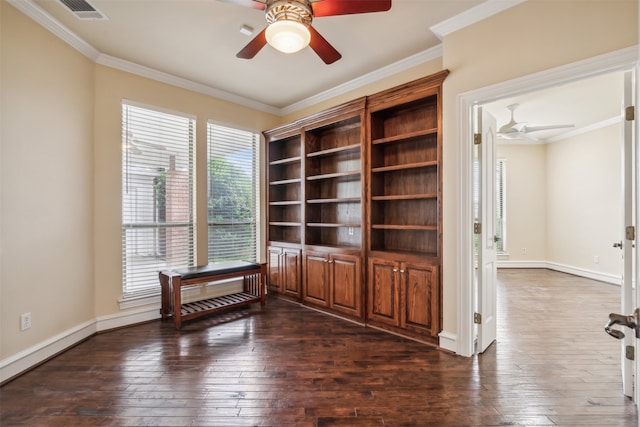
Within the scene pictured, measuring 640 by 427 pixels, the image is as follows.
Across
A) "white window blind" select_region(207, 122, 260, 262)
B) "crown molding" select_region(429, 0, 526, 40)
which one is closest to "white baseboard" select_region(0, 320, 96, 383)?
"white window blind" select_region(207, 122, 260, 262)

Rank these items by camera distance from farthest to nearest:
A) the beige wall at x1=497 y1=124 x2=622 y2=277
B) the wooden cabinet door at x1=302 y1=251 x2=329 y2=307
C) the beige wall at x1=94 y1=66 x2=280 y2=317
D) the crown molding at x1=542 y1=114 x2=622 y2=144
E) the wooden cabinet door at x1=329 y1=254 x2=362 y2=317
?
the beige wall at x1=497 y1=124 x2=622 y2=277 → the crown molding at x1=542 y1=114 x2=622 y2=144 → the wooden cabinet door at x1=302 y1=251 x2=329 y2=307 → the wooden cabinet door at x1=329 y1=254 x2=362 y2=317 → the beige wall at x1=94 y1=66 x2=280 y2=317

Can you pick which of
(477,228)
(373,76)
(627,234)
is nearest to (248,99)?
(373,76)

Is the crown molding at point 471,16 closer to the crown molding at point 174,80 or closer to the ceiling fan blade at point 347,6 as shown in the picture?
the ceiling fan blade at point 347,6

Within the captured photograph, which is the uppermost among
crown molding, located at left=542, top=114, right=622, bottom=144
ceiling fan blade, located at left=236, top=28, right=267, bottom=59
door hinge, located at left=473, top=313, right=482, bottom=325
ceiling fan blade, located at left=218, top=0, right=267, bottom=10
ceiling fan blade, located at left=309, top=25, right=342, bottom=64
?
crown molding, located at left=542, top=114, right=622, bottom=144

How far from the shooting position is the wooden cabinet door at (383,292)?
3.13 meters

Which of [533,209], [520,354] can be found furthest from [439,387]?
[533,209]

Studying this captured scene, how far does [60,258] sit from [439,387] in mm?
3528

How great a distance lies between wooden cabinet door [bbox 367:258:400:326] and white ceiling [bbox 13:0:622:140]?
2.28 m

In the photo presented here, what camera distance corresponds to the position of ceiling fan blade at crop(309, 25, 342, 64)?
210cm

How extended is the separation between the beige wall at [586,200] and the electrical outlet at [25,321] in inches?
329

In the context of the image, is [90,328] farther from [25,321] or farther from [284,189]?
[284,189]

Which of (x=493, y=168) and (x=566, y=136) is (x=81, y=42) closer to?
(x=493, y=168)

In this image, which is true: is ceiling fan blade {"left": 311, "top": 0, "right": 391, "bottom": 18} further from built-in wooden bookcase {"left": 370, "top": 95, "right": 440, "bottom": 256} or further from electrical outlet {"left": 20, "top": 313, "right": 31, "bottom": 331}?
electrical outlet {"left": 20, "top": 313, "right": 31, "bottom": 331}

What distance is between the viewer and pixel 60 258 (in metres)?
2.82
